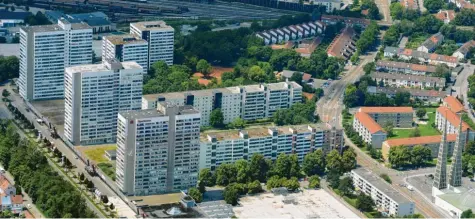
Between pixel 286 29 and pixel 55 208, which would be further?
pixel 286 29

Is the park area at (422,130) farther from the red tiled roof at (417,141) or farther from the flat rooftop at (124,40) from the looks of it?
the flat rooftop at (124,40)

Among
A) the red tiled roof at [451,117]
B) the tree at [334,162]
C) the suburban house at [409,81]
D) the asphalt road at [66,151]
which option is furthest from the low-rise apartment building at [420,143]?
the asphalt road at [66,151]

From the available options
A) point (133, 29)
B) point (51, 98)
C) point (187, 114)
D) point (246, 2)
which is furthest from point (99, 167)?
point (246, 2)

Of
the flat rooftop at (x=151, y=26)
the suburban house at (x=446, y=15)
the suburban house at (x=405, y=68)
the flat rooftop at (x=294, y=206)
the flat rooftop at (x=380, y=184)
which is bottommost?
the flat rooftop at (x=294, y=206)

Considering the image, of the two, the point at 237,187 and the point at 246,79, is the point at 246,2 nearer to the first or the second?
the point at 246,79

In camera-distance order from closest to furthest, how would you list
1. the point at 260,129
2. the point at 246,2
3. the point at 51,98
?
the point at 260,129 → the point at 51,98 → the point at 246,2

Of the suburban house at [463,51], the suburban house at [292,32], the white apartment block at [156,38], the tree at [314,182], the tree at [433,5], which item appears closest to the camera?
the tree at [314,182]

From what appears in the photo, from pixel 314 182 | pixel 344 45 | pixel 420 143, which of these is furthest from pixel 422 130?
pixel 344 45

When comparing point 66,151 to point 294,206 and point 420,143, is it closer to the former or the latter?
point 294,206
